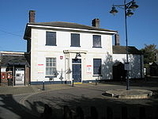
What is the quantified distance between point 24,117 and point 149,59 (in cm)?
4392

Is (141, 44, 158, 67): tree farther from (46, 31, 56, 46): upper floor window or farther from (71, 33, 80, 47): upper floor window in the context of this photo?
(46, 31, 56, 46): upper floor window

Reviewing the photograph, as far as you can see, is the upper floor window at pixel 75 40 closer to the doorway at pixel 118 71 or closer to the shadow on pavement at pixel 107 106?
the doorway at pixel 118 71

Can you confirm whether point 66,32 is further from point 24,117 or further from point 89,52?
point 24,117

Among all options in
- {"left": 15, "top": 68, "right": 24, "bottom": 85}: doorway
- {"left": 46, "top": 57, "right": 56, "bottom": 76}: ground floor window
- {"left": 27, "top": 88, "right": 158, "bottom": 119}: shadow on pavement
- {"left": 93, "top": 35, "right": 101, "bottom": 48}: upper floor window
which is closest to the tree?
{"left": 93, "top": 35, "right": 101, "bottom": 48}: upper floor window

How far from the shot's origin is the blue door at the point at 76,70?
866 inches

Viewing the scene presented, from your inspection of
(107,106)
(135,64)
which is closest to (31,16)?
(135,64)

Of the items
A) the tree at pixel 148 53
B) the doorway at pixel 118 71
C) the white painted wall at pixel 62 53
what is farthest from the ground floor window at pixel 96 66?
the tree at pixel 148 53

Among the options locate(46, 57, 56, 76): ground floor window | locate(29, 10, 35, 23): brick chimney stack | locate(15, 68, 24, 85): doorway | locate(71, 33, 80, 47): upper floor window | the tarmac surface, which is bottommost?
the tarmac surface

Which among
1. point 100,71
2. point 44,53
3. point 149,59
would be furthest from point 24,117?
point 149,59

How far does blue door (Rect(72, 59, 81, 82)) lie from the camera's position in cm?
2200

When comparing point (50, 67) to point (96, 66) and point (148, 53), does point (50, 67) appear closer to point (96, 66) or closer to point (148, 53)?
point (96, 66)

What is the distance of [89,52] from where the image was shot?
2284cm

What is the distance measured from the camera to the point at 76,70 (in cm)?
2216

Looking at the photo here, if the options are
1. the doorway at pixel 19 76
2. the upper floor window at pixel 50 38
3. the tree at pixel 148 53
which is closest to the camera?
the doorway at pixel 19 76
